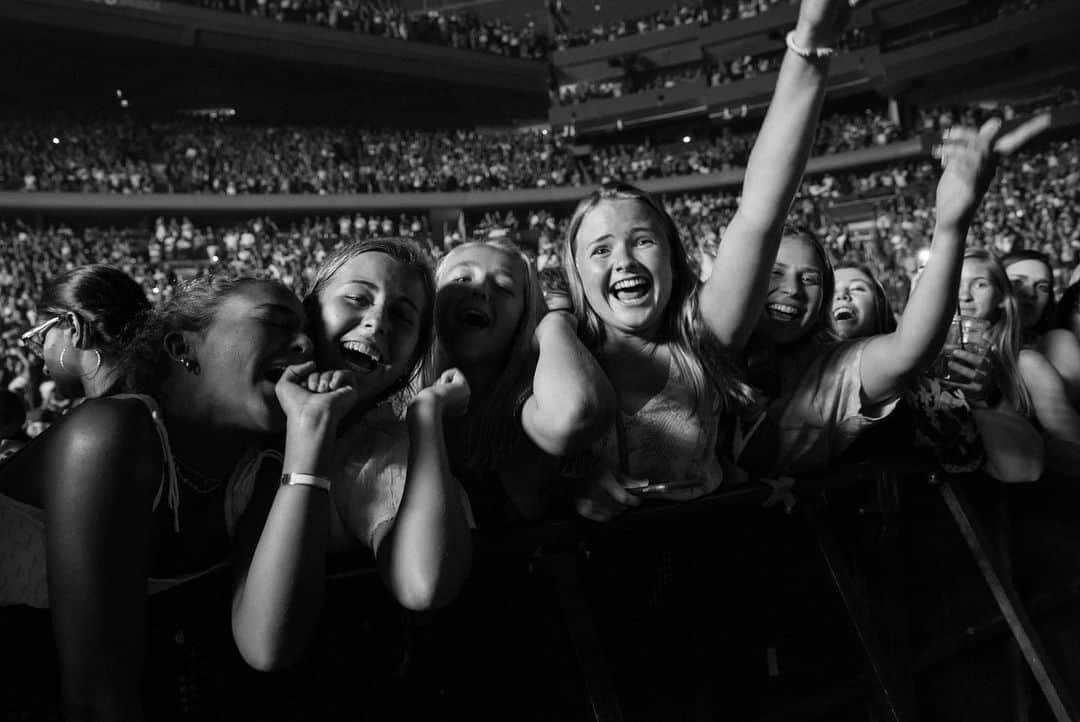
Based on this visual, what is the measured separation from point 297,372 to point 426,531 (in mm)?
336

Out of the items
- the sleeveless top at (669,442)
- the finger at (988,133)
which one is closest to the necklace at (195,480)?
the sleeveless top at (669,442)

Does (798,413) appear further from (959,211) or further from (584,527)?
(584,527)

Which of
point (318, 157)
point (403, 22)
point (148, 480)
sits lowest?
point (148, 480)

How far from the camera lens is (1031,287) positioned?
3539 millimetres

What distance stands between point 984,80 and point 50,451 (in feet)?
105

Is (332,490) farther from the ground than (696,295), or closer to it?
closer to it

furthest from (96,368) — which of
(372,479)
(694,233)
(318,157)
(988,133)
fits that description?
(318,157)

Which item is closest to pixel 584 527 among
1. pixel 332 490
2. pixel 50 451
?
pixel 332 490

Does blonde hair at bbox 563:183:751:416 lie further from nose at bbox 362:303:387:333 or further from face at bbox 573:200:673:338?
nose at bbox 362:303:387:333

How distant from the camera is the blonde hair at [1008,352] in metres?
2.60

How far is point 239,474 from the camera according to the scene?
143 cm

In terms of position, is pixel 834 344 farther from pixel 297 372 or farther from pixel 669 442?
pixel 297 372

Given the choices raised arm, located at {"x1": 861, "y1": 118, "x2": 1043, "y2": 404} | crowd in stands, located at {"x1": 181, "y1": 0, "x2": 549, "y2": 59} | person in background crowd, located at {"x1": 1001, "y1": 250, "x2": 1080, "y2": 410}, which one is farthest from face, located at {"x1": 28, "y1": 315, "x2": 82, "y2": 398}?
crowd in stands, located at {"x1": 181, "y1": 0, "x2": 549, "y2": 59}

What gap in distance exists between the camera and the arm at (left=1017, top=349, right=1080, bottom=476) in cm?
251
